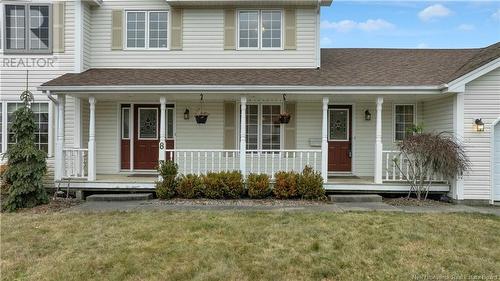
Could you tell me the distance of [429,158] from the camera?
866 centimetres

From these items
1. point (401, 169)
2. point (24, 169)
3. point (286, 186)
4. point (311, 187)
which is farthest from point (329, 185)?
point (24, 169)

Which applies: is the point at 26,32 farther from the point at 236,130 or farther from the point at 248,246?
the point at 248,246

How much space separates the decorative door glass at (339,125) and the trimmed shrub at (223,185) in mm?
3427

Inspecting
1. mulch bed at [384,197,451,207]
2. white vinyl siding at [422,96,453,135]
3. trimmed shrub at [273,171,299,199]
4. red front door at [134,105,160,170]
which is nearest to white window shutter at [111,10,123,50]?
red front door at [134,105,160,170]

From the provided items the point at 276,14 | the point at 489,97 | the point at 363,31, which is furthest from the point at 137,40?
the point at 363,31

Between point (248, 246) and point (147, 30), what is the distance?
8.02 m

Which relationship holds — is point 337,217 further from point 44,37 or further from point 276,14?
point 44,37

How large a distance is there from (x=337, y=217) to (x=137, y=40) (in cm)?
777

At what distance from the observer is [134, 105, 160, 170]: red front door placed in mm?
10992

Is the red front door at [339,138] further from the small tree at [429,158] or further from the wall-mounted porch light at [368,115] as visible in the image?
the small tree at [429,158]

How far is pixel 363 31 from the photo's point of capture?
26.2 m

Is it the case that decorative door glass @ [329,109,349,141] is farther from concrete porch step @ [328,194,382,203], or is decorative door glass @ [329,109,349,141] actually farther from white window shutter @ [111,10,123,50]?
white window shutter @ [111,10,123,50]

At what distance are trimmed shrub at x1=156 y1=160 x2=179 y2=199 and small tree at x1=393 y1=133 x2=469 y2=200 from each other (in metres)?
5.40

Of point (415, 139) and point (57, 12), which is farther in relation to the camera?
point (57, 12)
